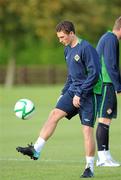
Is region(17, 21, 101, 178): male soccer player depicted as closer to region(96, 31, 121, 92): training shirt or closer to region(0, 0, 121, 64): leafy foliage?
region(96, 31, 121, 92): training shirt

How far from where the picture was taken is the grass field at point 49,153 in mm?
11102

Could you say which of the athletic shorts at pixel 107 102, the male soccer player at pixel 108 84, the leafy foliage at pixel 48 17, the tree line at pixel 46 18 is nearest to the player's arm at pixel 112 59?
the male soccer player at pixel 108 84

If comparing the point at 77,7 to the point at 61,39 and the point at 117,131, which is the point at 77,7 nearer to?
the point at 117,131

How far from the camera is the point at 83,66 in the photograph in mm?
11148

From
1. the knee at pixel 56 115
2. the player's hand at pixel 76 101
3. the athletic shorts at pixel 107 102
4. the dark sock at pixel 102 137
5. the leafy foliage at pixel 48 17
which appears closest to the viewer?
the player's hand at pixel 76 101

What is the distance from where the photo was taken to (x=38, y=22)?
58781mm

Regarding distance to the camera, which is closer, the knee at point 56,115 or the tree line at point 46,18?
the knee at point 56,115

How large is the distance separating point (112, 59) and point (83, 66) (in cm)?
127

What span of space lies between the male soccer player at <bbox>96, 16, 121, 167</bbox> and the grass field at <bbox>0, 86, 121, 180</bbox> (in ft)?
1.40

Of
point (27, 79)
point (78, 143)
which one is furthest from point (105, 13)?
point (78, 143)

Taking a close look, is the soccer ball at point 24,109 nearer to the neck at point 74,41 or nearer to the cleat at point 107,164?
the cleat at point 107,164

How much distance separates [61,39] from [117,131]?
8.53 metres

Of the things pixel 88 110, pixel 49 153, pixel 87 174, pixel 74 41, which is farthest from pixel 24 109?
pixel 49 153

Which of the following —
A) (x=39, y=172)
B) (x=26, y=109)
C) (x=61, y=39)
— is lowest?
(x=39, y=172)
